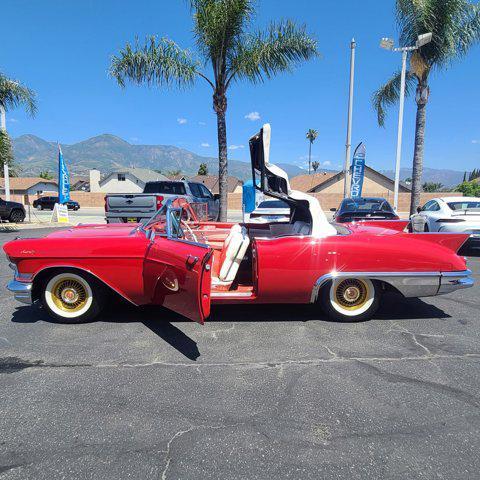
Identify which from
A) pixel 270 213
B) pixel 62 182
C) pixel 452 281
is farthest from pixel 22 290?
pixel 62 182

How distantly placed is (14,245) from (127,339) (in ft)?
5.20

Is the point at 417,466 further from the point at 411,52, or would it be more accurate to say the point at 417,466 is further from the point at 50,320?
the point at 411,52

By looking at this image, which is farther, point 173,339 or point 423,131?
point 423,131

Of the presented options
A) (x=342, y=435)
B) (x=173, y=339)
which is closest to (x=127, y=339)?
(x=173, y=339)

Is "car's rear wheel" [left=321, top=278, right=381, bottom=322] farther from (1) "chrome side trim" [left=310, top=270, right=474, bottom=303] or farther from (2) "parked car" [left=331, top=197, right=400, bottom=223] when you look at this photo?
(2) "parked car" [left=331, top=197, right=400, bottom=223]

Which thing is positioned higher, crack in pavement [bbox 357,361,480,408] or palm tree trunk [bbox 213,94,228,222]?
palm tree trunk [bbox 213,94,228,222]

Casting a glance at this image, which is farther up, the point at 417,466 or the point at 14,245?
the point at 14,245

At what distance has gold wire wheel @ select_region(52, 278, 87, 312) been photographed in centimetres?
411

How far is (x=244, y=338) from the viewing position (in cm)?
383

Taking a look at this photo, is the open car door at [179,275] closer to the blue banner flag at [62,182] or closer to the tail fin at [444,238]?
the tail fin at [444,238]

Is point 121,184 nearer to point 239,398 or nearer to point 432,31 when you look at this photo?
point 432,31

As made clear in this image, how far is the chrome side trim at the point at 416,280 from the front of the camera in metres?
4.02

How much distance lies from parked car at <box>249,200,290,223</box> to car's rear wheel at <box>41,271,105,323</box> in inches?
219

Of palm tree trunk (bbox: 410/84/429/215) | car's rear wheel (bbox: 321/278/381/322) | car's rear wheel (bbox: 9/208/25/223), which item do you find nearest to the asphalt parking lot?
car's rear wheel (bbox: 321/278/381/322)
